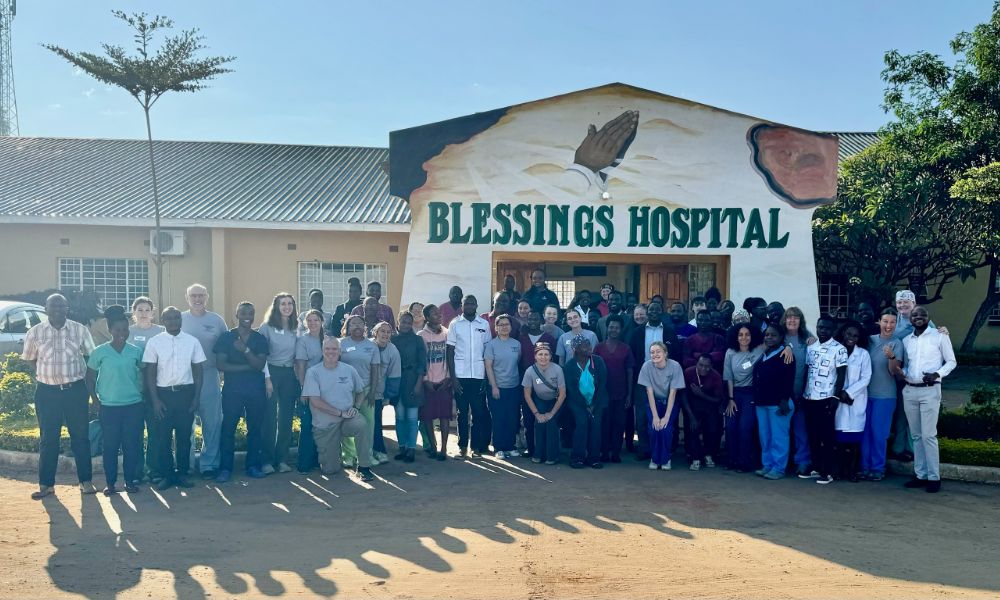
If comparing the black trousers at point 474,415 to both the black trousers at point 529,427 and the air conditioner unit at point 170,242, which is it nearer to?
the black trousers at point 529,427

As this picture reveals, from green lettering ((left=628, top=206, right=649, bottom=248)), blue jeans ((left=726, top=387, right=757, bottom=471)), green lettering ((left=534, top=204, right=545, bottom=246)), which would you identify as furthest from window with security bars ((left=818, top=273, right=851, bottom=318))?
blue jeans ((left=726, top=387, right=757, bottom=471))

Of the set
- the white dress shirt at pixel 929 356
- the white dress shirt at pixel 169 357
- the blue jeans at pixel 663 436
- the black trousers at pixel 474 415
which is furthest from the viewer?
the black trousers at pixel 474 415

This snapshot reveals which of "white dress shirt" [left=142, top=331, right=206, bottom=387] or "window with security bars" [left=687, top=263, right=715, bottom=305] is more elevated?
"window with security bars" [left=687, top=263, right=715, bottom=305]

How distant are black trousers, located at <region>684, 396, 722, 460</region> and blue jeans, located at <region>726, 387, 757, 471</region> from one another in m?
0.16

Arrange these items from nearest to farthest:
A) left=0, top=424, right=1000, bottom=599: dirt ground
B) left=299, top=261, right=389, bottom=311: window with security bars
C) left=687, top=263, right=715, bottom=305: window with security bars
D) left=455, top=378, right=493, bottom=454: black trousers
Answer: left=0, top=424, right=1000, bottom=599: dirt ground < left=455, top=378, right=493, bottom=454: black trousers < left=687, top=263, right=715, bottom=305: window with security bars < left=299, top=261, right=389, bottom=311: window with security bars

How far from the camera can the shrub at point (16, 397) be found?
31.8ft

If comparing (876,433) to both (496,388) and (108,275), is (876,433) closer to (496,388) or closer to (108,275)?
(496,388)

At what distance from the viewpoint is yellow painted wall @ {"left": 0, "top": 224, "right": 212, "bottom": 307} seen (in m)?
16.2

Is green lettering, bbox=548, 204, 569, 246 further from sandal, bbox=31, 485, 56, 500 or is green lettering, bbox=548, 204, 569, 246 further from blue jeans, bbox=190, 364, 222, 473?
sandal, bbox=31, 485, 56, 500

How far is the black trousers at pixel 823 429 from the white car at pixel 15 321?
1186 cm

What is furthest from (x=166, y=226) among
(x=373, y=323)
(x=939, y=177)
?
(x=939, y=177)

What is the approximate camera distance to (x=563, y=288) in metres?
20.4

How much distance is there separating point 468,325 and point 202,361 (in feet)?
9.63

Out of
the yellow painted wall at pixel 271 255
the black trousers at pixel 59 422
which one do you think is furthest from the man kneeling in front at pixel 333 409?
the yellow painted wall at pixel 271 255
